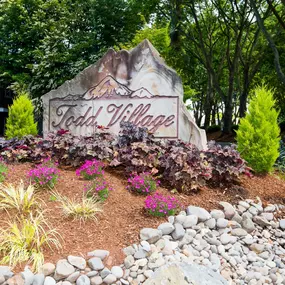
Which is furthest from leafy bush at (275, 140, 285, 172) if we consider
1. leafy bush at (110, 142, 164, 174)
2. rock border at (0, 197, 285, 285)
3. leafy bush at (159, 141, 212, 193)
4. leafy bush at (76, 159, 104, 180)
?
leafy bush at (76, 159, 104, 180)

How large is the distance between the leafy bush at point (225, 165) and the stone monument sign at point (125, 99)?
1.15 meters

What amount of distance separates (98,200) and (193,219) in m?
1.23

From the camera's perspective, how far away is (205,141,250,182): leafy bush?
16.3 ft

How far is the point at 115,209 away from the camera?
4.12 m

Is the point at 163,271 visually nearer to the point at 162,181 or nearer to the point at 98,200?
the point at 98,200

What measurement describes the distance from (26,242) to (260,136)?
13.9ft

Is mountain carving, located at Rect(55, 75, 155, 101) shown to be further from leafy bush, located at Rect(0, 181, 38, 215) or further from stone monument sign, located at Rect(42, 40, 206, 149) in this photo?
leafy bush, located at Rect(0, 181, 38, 215)

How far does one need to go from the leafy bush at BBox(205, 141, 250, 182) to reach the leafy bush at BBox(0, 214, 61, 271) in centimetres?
260

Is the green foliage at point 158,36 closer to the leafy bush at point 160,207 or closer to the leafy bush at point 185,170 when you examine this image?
the leafy bush at point 185,170

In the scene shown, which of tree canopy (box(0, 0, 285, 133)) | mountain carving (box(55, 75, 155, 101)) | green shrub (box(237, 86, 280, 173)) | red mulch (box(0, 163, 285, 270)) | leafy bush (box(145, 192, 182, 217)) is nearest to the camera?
red mulch (box(0, 163, 285, 270))

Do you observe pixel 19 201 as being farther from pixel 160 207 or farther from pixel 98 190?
pixel 160 207

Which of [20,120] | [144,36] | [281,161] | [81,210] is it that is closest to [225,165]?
[81,210]

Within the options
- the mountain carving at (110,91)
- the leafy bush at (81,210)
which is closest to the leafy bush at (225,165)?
the leafy bush at (81,210)

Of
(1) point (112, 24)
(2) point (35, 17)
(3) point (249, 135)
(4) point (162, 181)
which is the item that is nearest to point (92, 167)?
(4) point (162, 181)
